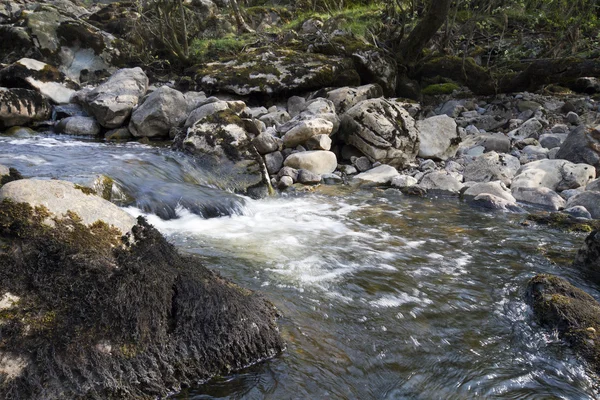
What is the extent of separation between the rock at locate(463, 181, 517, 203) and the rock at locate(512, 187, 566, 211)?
0.65 ft

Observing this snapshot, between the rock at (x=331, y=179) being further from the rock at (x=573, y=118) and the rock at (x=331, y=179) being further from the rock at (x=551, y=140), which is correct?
the rock at (x=573, y=118)

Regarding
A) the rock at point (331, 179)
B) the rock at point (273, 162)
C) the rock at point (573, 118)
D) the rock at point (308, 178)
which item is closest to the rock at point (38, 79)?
the rock at point (273, 162)

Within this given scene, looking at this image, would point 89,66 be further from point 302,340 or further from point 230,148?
point 302,340

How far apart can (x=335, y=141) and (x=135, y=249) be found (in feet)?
26.4

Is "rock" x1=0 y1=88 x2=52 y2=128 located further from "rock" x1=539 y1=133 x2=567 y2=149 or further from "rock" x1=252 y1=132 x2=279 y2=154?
"rock" x1=539 y1=133 x2=567 y2=149

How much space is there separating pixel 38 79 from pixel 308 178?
7.42 metres

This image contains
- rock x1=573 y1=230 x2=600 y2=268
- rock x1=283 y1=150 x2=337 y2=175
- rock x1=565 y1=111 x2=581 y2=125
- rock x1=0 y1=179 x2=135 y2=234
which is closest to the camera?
rock x1=0 y1=179 x2=135 y2=234

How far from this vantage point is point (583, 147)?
8.69 meters

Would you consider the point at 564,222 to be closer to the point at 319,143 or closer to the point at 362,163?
the point at 362,163

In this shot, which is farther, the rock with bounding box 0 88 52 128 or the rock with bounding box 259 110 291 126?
the rock with bounding box 259 110 291 126

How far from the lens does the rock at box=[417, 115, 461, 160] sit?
33.3 feet

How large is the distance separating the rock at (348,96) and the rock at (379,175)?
2.50m

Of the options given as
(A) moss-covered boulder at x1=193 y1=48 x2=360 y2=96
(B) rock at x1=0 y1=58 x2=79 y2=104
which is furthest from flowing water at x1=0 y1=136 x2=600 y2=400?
(A) moss-covered boulder at x1=193 y1=48 x2=360 y2=96

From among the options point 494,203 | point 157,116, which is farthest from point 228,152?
point 494,203
